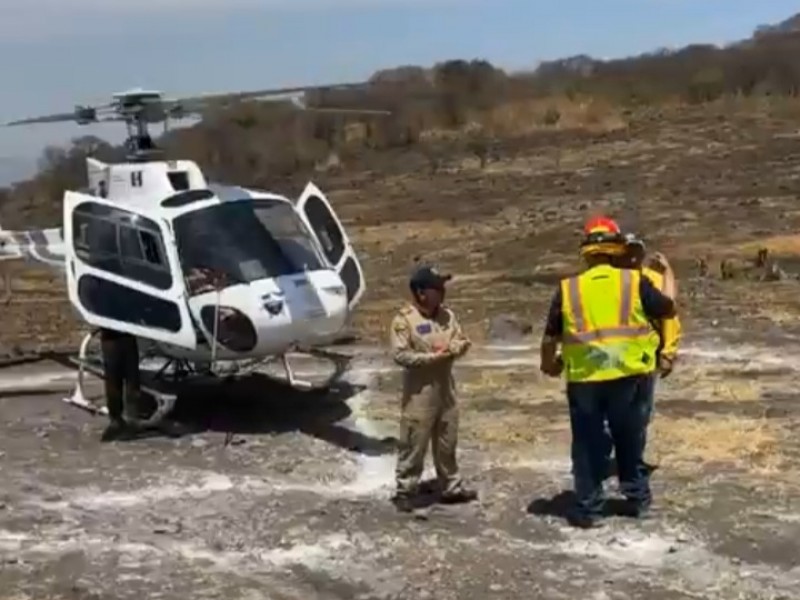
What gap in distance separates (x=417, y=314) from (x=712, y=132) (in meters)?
32.8

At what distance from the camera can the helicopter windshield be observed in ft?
38.3

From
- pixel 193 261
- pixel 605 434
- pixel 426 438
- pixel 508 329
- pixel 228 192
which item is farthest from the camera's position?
pixel 508 329

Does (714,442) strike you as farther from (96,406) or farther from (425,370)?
(96,406)

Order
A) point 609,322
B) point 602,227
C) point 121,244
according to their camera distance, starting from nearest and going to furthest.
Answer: point 609,322 → point 602,227 → point 121,244

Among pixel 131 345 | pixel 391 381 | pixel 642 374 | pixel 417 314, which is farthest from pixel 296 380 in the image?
pixel 642 374

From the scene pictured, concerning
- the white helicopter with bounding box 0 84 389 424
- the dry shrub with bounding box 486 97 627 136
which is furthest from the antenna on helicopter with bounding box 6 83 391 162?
the dry shrub with bounding box 486 97 627 136

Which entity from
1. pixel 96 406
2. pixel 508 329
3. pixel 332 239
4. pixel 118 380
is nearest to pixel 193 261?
pixel 118 380

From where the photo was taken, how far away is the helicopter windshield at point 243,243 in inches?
460

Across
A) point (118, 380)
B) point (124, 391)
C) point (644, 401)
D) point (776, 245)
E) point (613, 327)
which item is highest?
point (613, 327)

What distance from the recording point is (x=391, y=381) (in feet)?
45.8

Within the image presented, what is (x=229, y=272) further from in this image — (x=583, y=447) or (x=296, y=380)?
(x=583, y=447)

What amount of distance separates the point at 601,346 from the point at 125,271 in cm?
528

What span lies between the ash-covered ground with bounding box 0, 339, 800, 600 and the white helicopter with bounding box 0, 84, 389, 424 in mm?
763

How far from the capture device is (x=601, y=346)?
8352 mm
